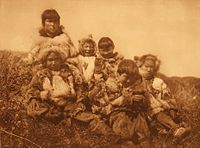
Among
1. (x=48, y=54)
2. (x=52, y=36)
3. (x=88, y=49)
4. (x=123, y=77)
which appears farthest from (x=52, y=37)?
(x=123, y=77)

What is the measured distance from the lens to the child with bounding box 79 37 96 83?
396 cm

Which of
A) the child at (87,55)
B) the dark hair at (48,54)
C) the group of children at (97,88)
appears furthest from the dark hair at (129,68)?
the dark hair at (48,54)

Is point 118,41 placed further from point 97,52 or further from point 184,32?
point 184,32

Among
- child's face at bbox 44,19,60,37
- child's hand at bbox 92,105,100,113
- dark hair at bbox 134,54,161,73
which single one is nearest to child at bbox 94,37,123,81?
dark hair at bbox 134,54,161,73

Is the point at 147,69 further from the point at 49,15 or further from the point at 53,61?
the point at 49,15

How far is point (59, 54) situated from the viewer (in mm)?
3930

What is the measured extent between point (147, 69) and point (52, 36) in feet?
2.89

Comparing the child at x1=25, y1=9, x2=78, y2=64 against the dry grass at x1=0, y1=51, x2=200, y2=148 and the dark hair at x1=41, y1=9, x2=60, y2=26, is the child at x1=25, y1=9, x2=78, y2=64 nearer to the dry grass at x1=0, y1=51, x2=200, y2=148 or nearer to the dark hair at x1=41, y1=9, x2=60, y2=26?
the dark hair at x1=41, y1=9, x2=60, y2=26

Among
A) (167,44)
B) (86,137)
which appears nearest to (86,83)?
(86,137)

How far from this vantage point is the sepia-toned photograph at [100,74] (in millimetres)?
3768

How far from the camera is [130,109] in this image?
388 cm

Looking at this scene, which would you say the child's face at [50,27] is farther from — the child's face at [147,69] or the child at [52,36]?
the child's face at [147,69]

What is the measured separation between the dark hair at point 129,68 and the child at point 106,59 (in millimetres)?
40

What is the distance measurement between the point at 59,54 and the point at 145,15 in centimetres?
88
